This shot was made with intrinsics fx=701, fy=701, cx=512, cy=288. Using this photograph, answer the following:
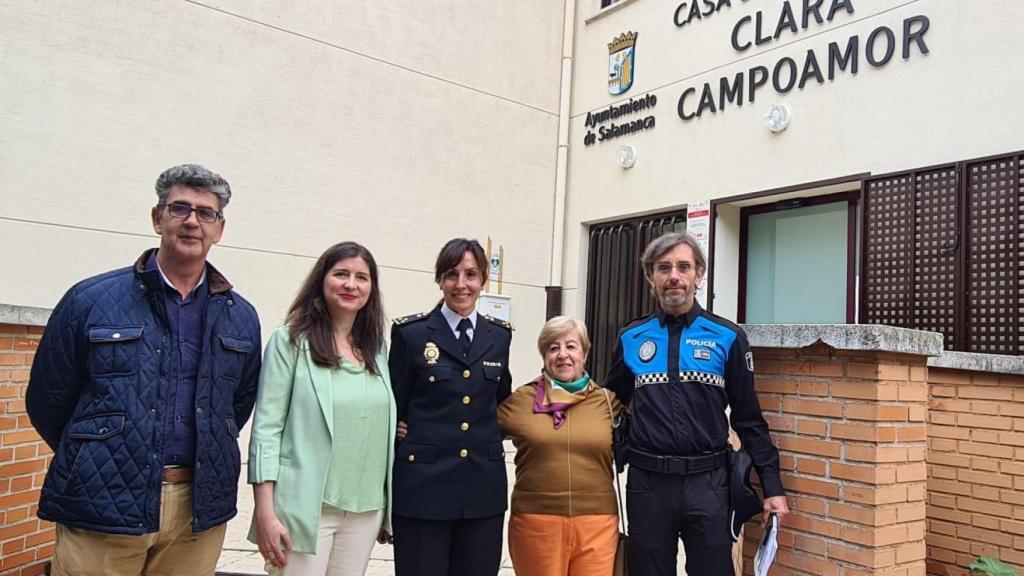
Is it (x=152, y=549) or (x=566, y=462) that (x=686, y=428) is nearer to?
(x=566, y=462)

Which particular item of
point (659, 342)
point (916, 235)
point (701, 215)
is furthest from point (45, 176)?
point (916, 235)

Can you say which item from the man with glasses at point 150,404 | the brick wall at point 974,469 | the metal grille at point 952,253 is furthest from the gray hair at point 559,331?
the metal grille at point 952,253

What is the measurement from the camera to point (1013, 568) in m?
3.18

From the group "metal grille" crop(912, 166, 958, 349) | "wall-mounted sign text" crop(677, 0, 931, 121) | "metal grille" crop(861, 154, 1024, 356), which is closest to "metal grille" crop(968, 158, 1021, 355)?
"metal grille" crop(861, 154, 1024, 356)

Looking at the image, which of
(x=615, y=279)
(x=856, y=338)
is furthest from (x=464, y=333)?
(x=615, y=279)

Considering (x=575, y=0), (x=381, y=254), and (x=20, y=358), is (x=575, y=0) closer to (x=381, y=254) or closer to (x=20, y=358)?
(x=381, y=254)

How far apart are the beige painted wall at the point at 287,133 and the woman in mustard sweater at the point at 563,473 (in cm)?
434

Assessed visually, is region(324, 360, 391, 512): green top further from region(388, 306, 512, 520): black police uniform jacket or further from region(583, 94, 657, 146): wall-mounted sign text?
region(583, 94, 657, 146): wall-mounted sign text

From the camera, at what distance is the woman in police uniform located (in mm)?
2375

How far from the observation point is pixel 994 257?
4.59 metres

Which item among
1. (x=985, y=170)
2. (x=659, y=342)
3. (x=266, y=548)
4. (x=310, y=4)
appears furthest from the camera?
(x=310, y=4)

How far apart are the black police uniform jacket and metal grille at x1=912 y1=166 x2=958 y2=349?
12.1 feet

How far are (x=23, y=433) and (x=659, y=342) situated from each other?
113 inches

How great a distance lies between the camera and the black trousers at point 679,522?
2.25 metres
